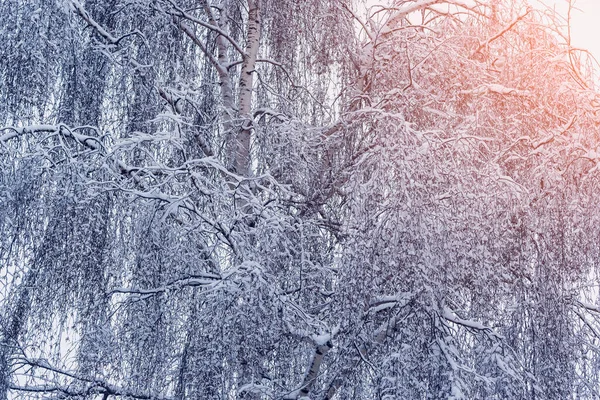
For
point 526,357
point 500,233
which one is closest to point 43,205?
point 500,233

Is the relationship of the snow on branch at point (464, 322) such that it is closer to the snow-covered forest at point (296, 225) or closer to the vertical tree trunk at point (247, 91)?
the snow-covered forest at point (296, 225)

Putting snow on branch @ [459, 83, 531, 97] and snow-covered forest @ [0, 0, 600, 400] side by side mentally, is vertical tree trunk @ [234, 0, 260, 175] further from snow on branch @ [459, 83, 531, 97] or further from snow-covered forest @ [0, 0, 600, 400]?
snow on branch @ [459, 83, 531, 97]

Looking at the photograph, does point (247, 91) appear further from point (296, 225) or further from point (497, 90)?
point (497, 90)

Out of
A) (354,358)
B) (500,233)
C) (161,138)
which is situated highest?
(161,138)

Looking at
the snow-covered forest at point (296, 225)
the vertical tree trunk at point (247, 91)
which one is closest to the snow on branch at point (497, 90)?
the snow-covered forest at point (296, 225)

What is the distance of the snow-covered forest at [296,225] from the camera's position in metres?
3.57

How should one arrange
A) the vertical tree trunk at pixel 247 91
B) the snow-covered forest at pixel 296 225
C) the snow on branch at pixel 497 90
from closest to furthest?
the snow-covered forest at pixel 296 225
the snow on branch at pixel 497 90
the vertical tree trunk at pixel 247 91

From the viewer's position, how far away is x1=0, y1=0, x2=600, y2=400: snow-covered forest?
357 cm

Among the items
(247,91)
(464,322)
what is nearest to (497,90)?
(464,322)

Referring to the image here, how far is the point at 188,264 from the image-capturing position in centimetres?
384

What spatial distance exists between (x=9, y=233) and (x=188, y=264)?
1182 mm

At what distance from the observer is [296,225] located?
15.5ft

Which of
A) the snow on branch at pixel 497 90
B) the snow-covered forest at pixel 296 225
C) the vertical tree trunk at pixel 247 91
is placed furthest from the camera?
the vertical tree trunk at pixel 247 91

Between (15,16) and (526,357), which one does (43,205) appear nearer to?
(15,16)
